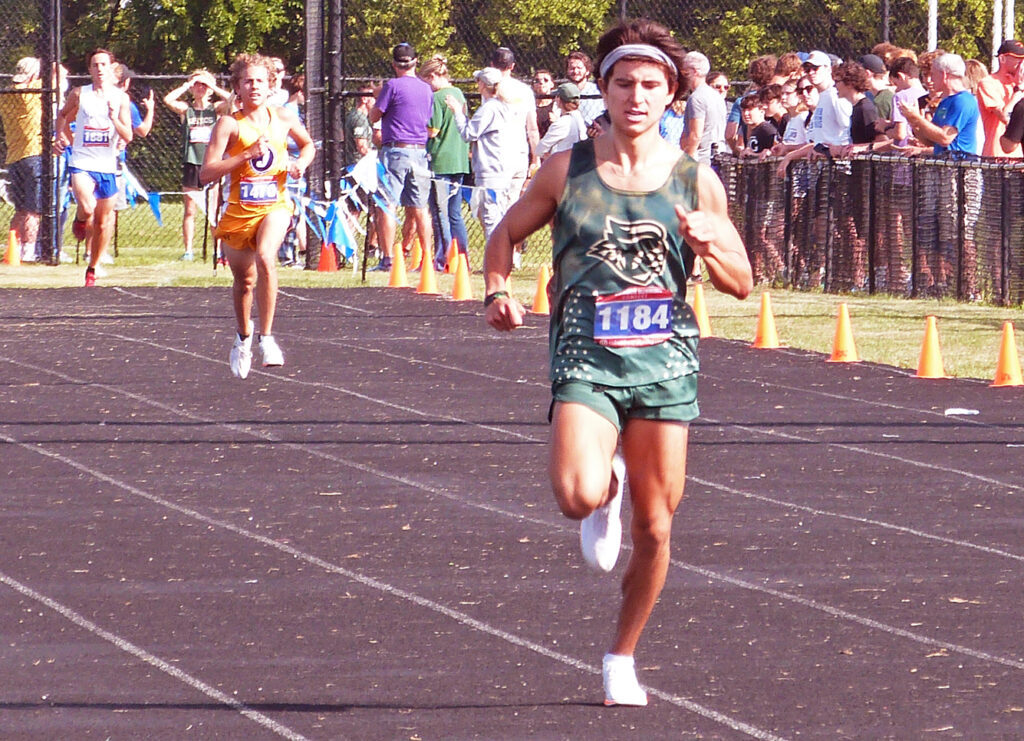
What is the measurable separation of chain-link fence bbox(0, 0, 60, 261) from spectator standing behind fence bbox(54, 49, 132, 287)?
1241 millimetres

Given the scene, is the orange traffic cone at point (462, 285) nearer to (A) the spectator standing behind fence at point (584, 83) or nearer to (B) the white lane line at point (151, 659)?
(A) the spectator standing behind fence at point (584, 83)

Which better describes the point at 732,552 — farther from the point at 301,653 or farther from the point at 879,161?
the point at 879,161

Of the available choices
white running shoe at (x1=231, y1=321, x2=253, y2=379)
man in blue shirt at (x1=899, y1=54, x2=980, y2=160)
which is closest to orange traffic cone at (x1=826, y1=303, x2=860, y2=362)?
man in blue shirt at (x1=899, y1=54, x2=980, y2=160)

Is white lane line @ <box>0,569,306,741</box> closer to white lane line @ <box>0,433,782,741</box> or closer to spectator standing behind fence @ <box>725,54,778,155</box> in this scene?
white lane line @ <box>0,433,782,741</box>

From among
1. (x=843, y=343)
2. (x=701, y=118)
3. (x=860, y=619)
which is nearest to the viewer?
(x=860, y=619)

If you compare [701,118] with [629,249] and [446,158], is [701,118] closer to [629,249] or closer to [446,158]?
[446,158]

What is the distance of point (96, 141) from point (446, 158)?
11.1 ft

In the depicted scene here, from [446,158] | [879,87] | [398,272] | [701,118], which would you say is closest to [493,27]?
[446,158]

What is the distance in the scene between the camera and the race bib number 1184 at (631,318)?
561 centimetres

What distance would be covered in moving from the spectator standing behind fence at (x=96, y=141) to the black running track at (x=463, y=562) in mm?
6584

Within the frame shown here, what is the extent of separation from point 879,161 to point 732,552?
1044cm

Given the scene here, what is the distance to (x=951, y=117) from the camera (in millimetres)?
17281

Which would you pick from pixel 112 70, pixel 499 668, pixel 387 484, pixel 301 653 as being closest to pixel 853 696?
pixel 499 668

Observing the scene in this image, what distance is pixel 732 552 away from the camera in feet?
26.4
